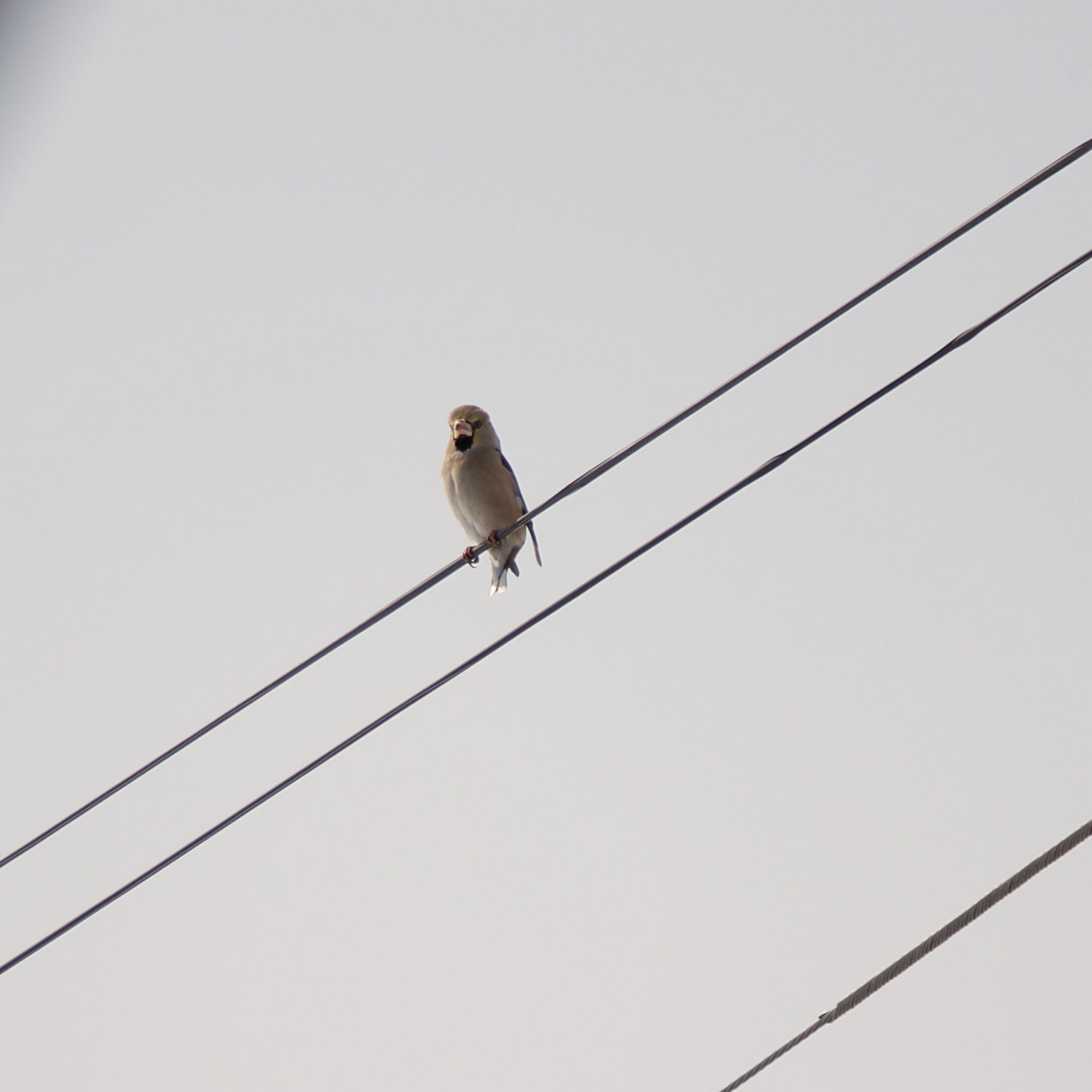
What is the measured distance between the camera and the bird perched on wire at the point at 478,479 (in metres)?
9.88

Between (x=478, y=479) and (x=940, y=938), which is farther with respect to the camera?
(x=478, y=479)

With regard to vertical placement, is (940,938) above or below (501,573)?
below

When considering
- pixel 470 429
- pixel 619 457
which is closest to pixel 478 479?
pixel 470 429

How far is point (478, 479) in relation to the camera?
32.4 ft

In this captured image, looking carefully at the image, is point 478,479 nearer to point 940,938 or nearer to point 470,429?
point 470,429

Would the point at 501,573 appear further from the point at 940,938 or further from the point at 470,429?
the point at 940,938

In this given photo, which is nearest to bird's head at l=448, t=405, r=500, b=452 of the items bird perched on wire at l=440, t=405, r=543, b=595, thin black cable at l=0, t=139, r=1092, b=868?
bird perched on wire at l=440, t=405, r=543, b=595

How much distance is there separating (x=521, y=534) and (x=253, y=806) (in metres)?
5.14

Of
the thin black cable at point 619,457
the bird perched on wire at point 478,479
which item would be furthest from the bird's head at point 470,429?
the thin black cable at point 619,457

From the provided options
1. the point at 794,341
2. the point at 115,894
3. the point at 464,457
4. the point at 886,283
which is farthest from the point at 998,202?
the point at 464,457

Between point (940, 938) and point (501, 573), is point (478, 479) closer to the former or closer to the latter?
point (501, 573)

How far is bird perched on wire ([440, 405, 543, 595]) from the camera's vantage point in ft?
32.4

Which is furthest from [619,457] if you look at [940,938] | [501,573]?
[501,573]

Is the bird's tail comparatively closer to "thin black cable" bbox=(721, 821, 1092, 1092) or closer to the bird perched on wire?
the bird perched on wire
